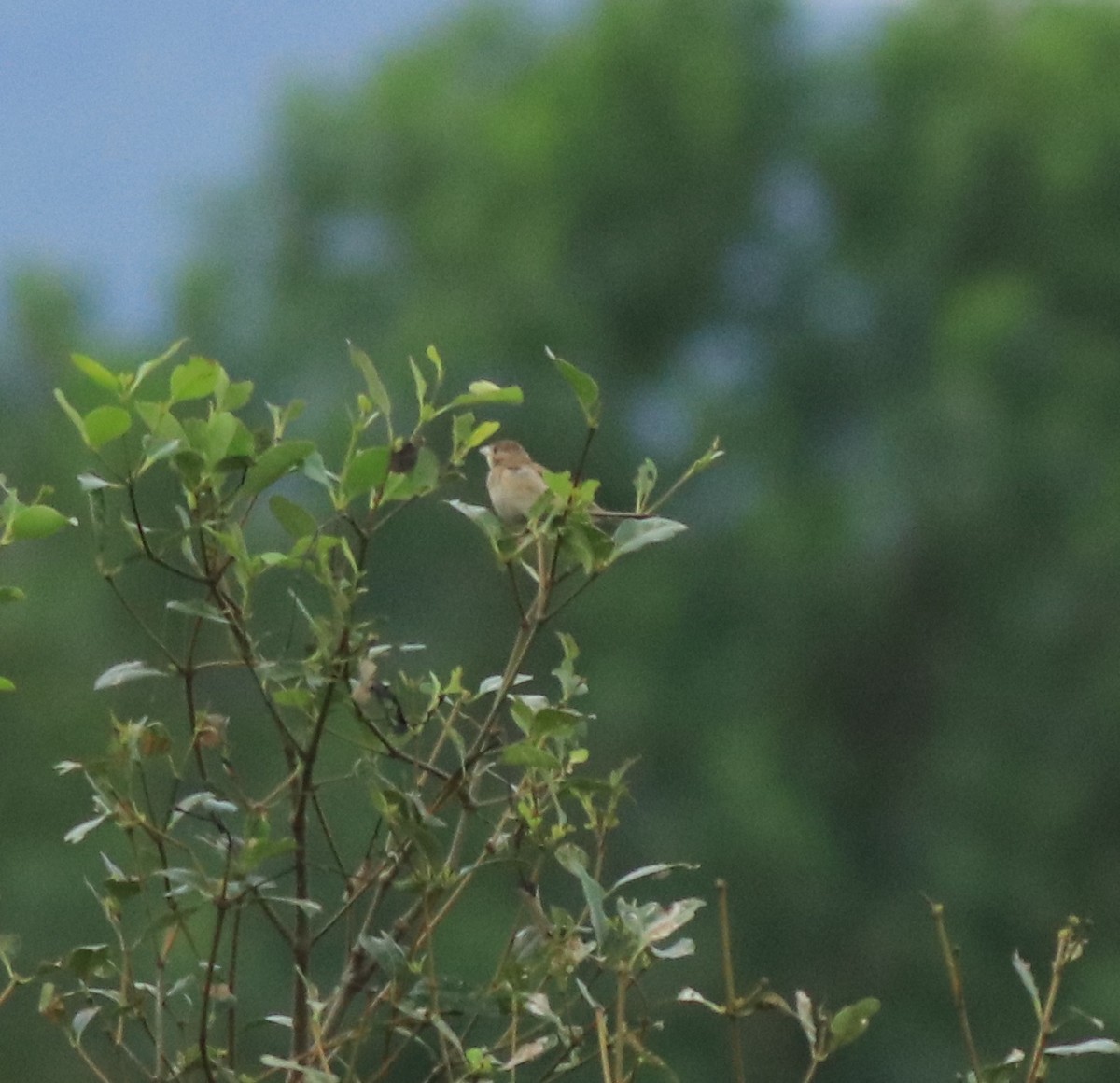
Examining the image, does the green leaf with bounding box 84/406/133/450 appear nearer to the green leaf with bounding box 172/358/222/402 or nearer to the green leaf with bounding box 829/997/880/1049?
the green leaf with bounding box 172/358/222/402

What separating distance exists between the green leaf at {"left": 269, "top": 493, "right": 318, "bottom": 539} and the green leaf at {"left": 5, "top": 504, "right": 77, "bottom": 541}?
15cm

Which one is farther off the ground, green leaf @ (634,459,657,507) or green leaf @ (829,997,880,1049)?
green leaf @ (634,459,657,507)

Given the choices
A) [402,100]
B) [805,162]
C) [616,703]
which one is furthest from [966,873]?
[402,100]

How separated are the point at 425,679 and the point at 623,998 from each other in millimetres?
362

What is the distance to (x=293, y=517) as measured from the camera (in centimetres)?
160

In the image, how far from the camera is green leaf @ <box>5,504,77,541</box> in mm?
1492

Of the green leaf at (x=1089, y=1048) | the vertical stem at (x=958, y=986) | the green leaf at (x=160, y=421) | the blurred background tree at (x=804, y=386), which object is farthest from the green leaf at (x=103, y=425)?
the blurred background tree at (x=804, y=386)

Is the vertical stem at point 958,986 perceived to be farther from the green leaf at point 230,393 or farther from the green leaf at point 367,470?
the green leaf at point 230,393

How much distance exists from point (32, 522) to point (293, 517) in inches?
7.2

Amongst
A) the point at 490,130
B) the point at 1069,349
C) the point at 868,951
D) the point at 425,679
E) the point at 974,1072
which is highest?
the point at 425,679

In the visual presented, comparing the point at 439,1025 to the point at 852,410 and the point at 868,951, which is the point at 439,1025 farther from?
the point at 852,410

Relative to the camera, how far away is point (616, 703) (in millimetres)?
17453

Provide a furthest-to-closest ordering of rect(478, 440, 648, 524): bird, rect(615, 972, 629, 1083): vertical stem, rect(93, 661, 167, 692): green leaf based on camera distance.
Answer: rect(478, 440, 648, 524): bird
rect(93, 661, 167, 692): green leaf
rect(615, 972, 629, 1083): vertical stem

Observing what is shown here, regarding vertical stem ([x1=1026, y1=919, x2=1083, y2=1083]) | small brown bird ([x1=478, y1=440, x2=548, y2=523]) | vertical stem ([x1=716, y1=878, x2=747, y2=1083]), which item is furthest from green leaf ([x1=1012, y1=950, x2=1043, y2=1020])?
small brown bird ([x1=478, y1=440, x2=548, y2=523])
